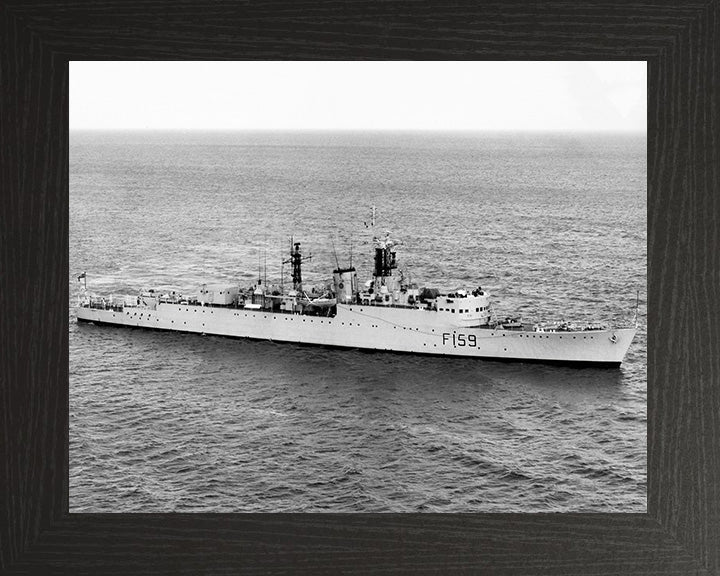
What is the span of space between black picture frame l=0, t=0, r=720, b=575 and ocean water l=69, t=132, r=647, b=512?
0.37 feet

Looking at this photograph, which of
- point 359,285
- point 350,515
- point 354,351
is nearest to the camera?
point 350,515

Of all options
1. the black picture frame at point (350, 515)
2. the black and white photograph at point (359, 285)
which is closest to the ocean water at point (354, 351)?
the black and white photograph at point (359, 285)

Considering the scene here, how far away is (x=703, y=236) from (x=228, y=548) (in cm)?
178

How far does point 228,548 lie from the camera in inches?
119

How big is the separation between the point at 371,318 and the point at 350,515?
1.34m

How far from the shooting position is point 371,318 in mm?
4234

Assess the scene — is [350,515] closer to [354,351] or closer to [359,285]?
[354,351]

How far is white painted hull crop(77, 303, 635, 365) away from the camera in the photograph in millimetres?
3627

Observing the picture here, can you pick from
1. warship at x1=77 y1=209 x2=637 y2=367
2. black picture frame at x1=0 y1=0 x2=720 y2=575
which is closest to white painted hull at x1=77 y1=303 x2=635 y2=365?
warship at x1=77 y1=209 x2=637 y2=367

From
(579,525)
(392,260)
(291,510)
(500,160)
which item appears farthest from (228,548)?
(500,160)

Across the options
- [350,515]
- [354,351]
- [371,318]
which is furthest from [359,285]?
[350,515]

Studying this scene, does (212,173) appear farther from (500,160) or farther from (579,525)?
(579,525)

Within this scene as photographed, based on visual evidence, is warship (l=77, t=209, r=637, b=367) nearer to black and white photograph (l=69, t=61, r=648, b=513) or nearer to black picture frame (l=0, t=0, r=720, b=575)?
black and white photograph (l=69, t=61, r=648, b=513)

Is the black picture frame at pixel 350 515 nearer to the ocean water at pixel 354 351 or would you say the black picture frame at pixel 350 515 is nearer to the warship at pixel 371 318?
the ocean water at pixel 354 351
